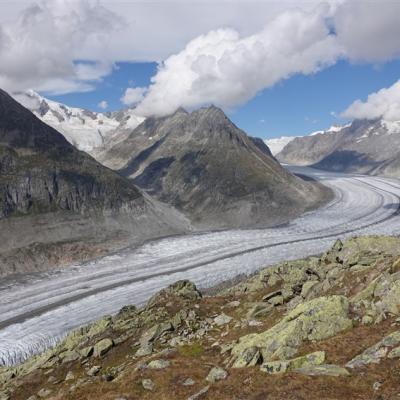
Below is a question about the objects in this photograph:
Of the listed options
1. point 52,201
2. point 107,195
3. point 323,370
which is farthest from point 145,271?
point 323,370

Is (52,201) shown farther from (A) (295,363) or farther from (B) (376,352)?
(B) (376,352)

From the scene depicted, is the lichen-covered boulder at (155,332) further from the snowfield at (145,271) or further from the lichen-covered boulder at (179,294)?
the snowfield at (145,271)

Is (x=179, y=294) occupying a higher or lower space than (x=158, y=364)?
higher

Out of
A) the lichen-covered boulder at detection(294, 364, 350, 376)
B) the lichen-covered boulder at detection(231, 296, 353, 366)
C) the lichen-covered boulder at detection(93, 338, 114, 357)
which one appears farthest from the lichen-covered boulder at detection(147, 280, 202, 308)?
the lichen-covered boulder at detection(294, 364, 350, 376)

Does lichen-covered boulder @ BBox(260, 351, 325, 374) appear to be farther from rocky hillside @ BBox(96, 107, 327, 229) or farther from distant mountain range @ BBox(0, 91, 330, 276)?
rocky hillside @ BBox(96, 107, 327, 229)

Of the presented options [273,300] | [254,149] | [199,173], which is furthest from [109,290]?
[254,149]

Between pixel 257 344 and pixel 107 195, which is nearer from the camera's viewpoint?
pixel 257 344

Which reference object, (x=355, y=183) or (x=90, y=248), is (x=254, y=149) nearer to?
(x=355, y=183)

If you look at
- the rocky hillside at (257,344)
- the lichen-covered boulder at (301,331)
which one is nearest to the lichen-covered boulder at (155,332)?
the rocky hillside at (257,344)
